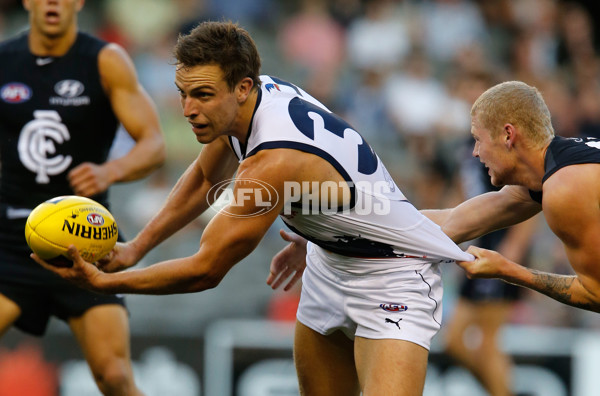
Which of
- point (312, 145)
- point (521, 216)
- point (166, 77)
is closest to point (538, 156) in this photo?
point (521, 216)

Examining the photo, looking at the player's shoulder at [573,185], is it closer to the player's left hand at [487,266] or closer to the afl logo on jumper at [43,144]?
the player's left hand at [487,266]

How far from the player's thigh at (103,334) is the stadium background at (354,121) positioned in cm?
307

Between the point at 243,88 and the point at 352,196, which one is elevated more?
the point at 243,88

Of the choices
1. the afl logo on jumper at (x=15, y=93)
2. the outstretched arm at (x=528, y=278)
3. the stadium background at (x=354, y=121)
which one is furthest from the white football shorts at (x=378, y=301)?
the stadium background at (x=354, y=121)

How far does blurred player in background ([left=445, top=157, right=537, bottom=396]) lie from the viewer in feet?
26.7

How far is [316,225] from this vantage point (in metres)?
4.54

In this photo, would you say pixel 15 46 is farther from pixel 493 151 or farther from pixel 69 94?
pixel 493 151

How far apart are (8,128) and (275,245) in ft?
15.1

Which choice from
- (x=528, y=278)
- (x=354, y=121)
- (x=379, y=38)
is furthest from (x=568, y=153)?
(x=379, y=38)

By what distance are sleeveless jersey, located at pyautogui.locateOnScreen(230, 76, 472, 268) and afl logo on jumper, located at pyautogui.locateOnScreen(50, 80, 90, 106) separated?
64.2 inches

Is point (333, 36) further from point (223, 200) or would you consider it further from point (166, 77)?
point (223, 200)

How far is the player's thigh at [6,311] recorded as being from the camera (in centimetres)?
569

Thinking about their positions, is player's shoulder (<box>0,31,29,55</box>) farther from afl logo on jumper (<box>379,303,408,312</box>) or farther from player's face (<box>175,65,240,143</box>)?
afl logo on jumper (<box>379,303,408,312</box>)

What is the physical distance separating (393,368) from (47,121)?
9.86 ft
